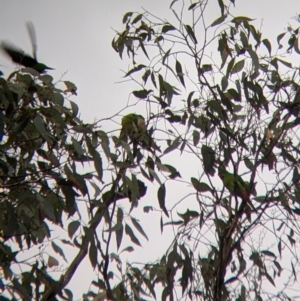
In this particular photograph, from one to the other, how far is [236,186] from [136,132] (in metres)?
0.39

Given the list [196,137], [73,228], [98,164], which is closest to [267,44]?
[196,137]

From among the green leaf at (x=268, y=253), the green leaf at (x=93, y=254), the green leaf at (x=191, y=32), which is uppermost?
the green leaf at (x=191, y=32)

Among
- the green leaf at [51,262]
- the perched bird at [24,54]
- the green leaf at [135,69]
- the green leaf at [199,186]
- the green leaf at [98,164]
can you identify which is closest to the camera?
the green leaf at [98,164]

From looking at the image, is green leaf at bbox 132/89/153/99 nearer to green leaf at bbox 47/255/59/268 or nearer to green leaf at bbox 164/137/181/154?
green leaf at bbox 164/137/181/154

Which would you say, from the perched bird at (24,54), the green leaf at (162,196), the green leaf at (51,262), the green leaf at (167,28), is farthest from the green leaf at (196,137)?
the perched bird at (24,54)

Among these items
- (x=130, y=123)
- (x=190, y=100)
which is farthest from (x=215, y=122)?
(x=130, y=123)

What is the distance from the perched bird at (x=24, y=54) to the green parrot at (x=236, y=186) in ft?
3.30

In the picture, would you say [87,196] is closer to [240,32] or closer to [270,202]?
[270,202]

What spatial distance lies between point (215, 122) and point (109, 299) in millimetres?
689

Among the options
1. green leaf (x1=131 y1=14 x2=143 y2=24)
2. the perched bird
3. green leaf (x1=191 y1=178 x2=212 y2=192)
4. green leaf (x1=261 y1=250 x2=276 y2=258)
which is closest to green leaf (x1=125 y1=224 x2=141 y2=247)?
green leaf (x1=191 y1=178 x2=212 y2=192)

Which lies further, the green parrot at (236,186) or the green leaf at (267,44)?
the green leaf at (267,44)

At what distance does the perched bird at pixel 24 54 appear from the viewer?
108 inches

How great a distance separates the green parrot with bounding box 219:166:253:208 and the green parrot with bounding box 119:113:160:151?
26 centimetres

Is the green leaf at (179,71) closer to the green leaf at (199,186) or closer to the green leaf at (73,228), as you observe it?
the green leaf at (199,186)
